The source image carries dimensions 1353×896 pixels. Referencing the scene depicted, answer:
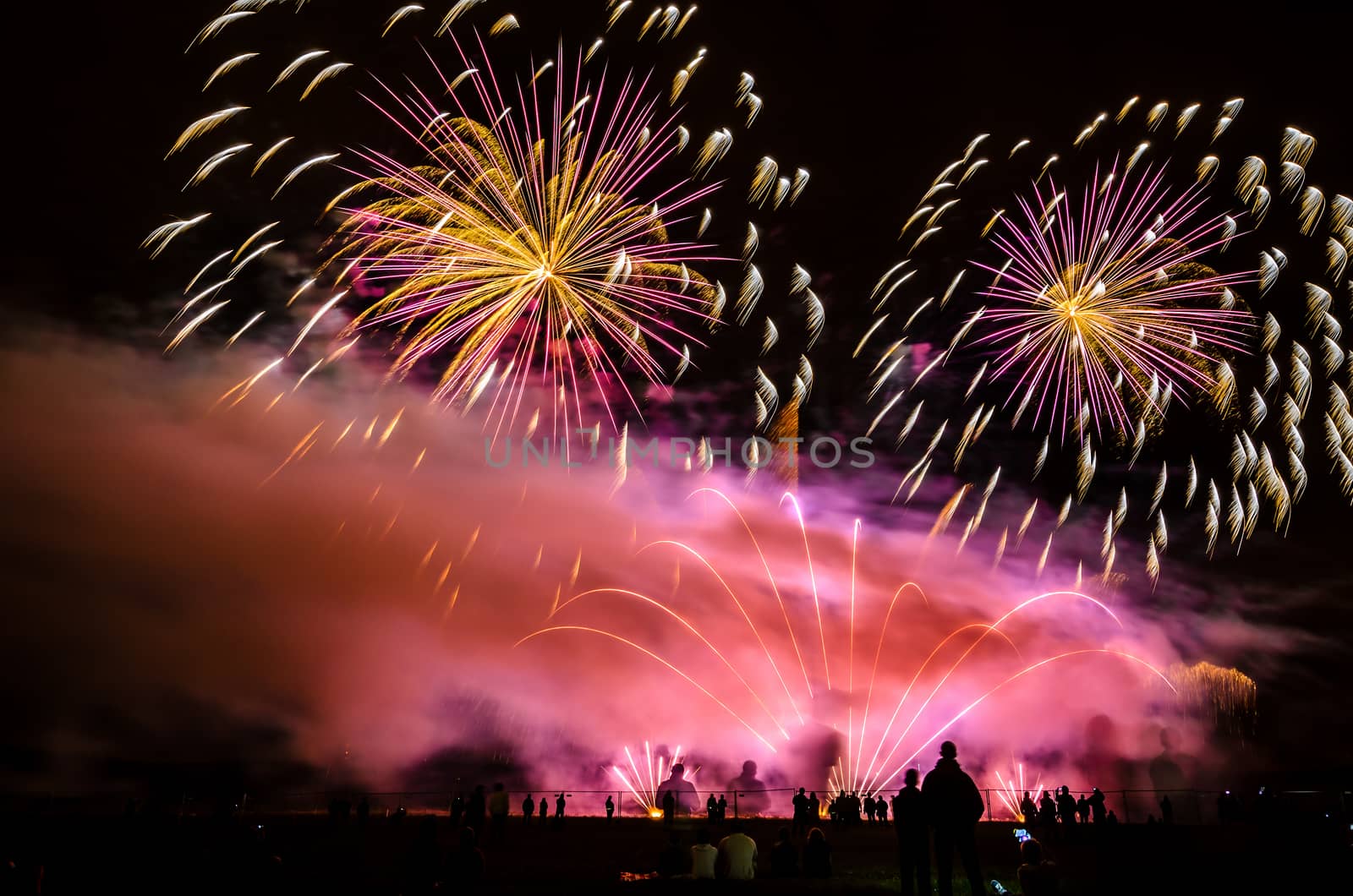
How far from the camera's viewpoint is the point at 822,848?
50.7 feet

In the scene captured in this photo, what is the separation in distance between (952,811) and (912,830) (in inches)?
31.9

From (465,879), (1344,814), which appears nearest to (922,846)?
(465,879)

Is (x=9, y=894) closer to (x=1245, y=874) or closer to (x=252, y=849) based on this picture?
(x=252, y=849)

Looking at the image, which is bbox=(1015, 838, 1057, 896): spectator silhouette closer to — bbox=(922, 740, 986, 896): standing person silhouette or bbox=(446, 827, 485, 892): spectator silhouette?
bbox=(922, 740, 986, 896): standing person silhouette

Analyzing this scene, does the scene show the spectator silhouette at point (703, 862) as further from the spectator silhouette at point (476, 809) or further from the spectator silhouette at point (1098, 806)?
the spectator silhouette at point (1098, 806)

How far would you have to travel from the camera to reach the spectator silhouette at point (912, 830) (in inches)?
427

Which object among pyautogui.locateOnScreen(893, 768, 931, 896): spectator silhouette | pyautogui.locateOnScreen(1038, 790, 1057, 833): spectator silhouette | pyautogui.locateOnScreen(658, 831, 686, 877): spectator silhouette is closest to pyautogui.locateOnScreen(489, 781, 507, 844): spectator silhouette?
pyautogui.locateOnScreen(658, 831, 686, 877): spectator silhouette

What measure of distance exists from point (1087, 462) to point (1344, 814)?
1371 cm

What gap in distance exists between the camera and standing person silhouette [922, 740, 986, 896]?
10.4 meters

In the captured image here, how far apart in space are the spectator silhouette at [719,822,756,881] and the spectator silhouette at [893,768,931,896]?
3798 millimetres

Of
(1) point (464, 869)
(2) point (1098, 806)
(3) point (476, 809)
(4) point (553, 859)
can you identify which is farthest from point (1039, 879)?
(2) point (1098, 806)

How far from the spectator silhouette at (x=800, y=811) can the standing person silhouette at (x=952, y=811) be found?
18309 millimetres

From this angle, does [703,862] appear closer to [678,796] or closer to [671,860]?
[671,860]

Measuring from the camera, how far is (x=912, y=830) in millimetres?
11047
